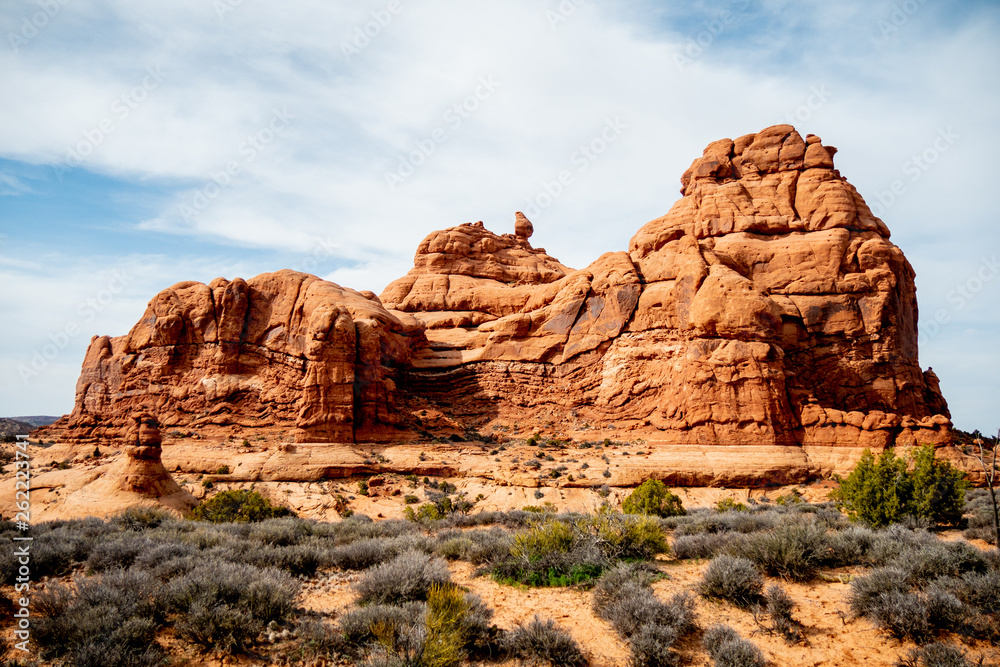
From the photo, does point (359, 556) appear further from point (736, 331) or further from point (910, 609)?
point (736, 331)

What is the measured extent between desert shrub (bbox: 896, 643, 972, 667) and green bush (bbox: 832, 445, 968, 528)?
332 inches

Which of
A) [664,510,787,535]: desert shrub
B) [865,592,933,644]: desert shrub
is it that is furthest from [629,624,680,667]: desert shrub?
[664,510,787,535]: desert shrub

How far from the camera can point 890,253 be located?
35.8 metres

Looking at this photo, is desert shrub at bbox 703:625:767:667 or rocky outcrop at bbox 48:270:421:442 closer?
desert shrub at bbox 703:625:767:667

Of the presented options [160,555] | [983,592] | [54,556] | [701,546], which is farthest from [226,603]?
[983,592]

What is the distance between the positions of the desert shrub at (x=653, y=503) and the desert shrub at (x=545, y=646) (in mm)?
12671

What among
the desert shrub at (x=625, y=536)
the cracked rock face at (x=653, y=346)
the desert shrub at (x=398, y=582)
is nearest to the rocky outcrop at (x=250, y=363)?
the cracked rock face at (x=653, y=346)

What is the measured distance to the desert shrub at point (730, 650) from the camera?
276 inches

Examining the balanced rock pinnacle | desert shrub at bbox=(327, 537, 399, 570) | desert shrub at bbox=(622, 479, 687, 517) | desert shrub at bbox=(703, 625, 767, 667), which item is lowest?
desert shrub at bbox=(622, 479, 687, 517)

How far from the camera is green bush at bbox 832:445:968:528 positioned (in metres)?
14.5

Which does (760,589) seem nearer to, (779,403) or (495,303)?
(779,403)

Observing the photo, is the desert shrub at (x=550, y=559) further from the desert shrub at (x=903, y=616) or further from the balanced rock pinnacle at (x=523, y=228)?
the balanced rock pinnacle at (x=523, y=228)

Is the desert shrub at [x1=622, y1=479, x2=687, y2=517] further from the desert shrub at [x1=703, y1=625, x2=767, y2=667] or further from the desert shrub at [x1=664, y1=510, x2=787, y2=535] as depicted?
the desert shrub at [x1=703, y1=625, x2=767, y2=667]

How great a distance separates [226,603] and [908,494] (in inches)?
645
